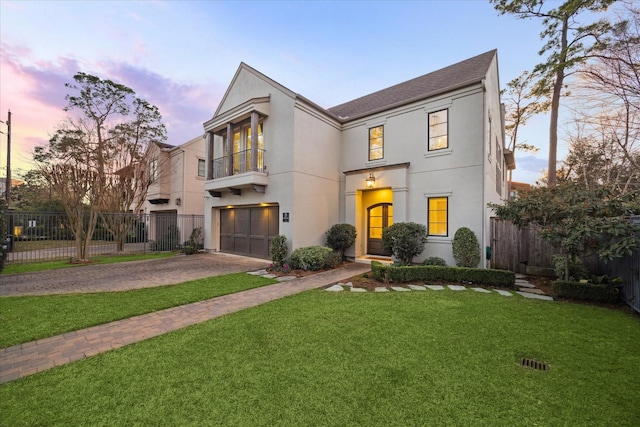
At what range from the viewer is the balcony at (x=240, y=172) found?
10.6m

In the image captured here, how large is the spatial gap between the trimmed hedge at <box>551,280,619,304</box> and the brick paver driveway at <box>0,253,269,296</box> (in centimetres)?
889

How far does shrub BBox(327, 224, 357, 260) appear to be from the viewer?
10.4 m

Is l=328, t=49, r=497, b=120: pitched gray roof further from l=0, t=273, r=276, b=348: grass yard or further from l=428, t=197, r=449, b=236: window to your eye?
l=0, t=273, r=276, b=348: grass yard

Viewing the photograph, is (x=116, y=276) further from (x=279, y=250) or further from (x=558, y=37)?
(x=558, y=37)

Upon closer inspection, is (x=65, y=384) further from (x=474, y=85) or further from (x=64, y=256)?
(x=64, y=256)

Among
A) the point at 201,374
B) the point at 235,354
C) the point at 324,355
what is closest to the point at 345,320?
the point at 324,355

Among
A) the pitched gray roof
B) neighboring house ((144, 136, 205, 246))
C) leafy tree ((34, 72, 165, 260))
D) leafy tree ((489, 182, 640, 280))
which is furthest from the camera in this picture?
neighboring house ((144, 136, 205, 246))

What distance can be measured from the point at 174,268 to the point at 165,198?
1024 centimetres

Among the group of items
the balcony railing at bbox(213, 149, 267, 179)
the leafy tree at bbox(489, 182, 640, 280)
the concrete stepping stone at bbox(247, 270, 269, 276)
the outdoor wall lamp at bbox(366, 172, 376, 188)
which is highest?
the balcony railing at bbox(213, 149, 267, 179)

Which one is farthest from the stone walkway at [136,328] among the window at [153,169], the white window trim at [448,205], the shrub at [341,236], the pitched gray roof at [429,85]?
the window at [153,169]

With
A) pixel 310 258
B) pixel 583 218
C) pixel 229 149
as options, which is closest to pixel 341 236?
pixel 310 258

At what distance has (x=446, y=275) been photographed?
7.39 meters

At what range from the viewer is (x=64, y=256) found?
Result: 1153 cm

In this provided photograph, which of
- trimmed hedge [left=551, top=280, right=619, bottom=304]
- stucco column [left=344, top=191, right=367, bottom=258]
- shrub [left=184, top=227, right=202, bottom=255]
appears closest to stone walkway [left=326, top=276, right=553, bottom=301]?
trimmed hedge [left=551, top=280, right=619, bottom=304]
